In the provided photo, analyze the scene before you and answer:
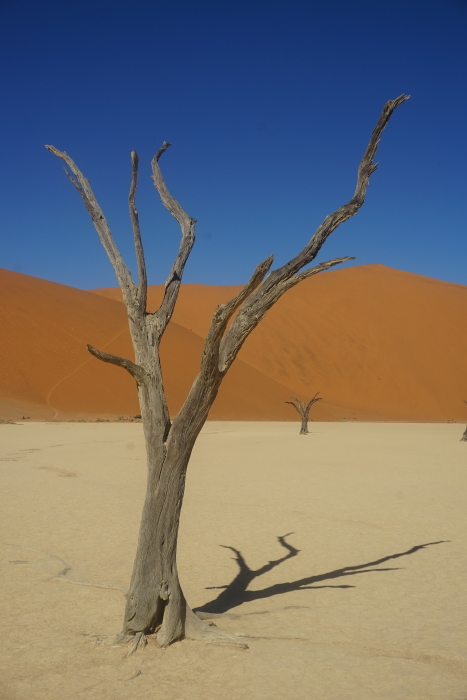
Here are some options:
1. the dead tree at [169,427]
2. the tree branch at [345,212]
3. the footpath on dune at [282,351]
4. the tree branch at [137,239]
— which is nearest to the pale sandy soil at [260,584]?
the dead tree at [169,427]

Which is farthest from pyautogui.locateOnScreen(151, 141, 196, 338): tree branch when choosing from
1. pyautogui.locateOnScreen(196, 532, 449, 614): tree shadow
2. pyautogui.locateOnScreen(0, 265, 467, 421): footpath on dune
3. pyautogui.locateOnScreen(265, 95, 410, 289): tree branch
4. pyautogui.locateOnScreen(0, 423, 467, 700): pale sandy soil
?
pyautogui.locateOnScreen(0, 265, 467, 421): footpath on dune

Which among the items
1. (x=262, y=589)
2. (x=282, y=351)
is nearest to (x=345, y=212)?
(x=262, y=589)

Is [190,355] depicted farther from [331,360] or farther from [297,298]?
[297,298]

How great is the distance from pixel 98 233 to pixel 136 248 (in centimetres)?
42

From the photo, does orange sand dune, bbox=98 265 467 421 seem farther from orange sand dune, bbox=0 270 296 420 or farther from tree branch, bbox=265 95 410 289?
tree branch, bbox=265 95 410 289

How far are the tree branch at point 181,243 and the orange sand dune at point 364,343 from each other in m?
42.4

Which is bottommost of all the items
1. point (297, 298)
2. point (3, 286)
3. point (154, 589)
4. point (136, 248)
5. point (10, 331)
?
point (154, 589)

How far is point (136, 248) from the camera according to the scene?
4879 millimetres

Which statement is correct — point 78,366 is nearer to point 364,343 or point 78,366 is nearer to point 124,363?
point 364,343

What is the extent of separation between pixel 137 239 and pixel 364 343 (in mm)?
60014

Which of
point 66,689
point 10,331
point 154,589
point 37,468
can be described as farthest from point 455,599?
point 10,331

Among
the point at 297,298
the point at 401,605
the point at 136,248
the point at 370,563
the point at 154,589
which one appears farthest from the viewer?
the point at 297,298

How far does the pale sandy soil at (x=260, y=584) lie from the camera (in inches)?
153

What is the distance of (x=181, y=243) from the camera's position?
16.8 ft
